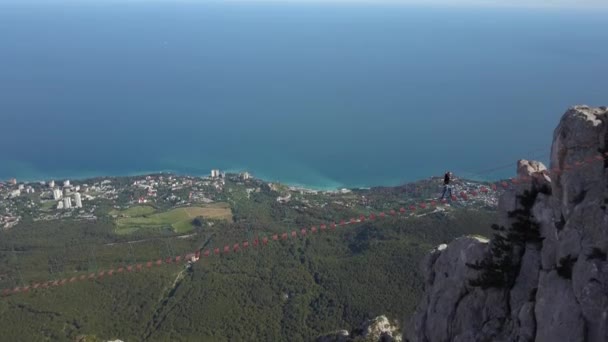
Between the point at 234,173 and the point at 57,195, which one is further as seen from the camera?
the point at 234,173

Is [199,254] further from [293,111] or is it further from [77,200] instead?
[293,111]

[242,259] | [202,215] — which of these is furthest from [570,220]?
[202,215]

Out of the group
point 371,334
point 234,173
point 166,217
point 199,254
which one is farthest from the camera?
point 234,173

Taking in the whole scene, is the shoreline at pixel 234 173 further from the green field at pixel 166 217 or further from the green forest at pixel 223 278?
the green forest at pixel 223 278

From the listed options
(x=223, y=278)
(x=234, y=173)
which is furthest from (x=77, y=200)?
(x=223, y=278)


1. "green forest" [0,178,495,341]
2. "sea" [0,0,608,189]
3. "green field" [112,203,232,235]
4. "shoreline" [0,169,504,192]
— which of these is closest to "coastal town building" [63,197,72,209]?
"green field" [112,203,232,235]

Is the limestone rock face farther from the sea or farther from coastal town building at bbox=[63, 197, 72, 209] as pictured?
the sea

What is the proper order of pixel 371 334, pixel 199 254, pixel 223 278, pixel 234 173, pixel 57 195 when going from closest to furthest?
pixel 371 334 < pixel 223 278 < pixel 199 254 < pixel 57 195 < pixel 234 173
